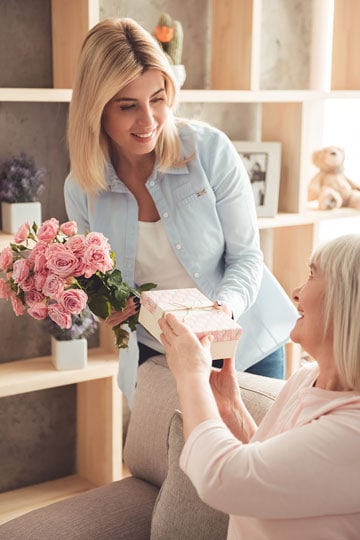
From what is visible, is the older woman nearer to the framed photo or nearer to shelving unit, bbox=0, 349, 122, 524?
shelving unit, bbox=0, 349, 122, 524

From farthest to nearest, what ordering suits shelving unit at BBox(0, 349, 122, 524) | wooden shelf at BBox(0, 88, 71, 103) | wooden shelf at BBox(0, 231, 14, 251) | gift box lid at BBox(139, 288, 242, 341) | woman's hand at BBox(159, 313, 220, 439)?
shelving unit at BBox(0, 349, 122, 524), wooden shelf at BBox(0, 231, 14, 251), wooden shelf at BBox(0, 88, 71, 103), gift box lid at BBox(139, 288, 242, 341), woman's hand at BBox(159, 313, 220, 439)

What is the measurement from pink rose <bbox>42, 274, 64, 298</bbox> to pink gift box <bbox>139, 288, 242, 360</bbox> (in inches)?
7.1

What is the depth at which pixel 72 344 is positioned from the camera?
2.88 m

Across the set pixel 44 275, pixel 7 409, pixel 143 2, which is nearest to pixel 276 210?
pixel 143 2

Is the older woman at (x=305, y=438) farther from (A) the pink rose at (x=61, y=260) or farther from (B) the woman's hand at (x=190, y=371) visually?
(A) the pink rose at (x=61, y=260)

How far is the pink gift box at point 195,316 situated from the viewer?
1563 millimetres

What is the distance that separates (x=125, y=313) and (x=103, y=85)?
555 millimetres

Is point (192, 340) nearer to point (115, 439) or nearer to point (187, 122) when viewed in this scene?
point (187, 122)

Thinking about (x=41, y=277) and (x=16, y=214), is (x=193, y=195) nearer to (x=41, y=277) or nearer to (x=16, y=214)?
(x=41, y=277)

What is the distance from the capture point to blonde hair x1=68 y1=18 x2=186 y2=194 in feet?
6.48

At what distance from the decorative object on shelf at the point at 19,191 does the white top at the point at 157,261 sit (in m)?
0.69

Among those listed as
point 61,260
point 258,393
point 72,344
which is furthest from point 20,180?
point 258,393

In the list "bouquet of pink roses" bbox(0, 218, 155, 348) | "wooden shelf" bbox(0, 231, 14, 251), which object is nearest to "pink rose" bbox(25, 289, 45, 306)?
"bouquet of pink roses" bbox(0, 218, 155, 348)

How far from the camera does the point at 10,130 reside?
2.87 metres
